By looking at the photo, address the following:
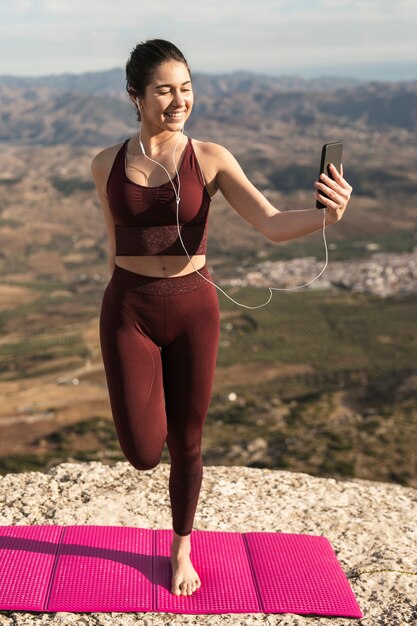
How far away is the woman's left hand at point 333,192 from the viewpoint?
379 centimetres

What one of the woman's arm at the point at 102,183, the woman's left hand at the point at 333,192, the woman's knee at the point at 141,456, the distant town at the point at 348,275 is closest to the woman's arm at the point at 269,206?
the woman's left hand at the point at 333,192

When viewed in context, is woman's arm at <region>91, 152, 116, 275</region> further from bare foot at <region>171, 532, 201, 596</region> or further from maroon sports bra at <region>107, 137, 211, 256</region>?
bare foot at <region>171, 532, 201, 596</region>

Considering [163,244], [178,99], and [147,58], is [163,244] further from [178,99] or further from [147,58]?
[147,58]

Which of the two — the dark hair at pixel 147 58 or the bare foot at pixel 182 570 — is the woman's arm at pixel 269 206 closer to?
the dark hair at pixel 147 58

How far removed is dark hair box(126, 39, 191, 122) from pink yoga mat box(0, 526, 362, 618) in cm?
353

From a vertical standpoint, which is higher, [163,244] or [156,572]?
[163,244]

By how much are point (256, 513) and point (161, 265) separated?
3.59m

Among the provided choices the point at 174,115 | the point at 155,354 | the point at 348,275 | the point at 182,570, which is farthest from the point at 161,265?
the point at 348,275

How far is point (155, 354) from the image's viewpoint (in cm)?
435

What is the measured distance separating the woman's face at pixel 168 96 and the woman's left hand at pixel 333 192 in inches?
36.8

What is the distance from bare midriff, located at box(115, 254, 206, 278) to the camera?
4.23 m

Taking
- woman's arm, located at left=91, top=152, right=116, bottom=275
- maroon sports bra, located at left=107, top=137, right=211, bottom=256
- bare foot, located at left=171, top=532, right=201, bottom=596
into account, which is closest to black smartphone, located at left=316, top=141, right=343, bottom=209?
maroon sports bra, located at left=107, top=137, right=211, bottom=256

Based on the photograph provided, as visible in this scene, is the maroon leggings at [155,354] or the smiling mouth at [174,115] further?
the maroon leggings at [155,354]

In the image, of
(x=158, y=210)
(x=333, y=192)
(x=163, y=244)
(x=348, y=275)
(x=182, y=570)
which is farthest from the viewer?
(x=348, y=275)
